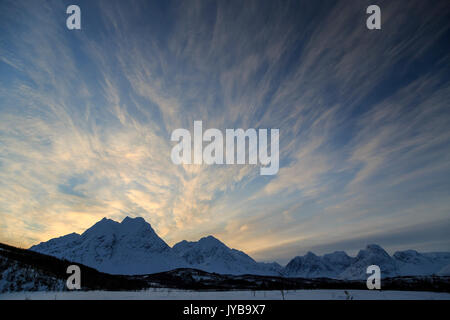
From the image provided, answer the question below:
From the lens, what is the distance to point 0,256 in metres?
51.1

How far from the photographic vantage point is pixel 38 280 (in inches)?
1923
